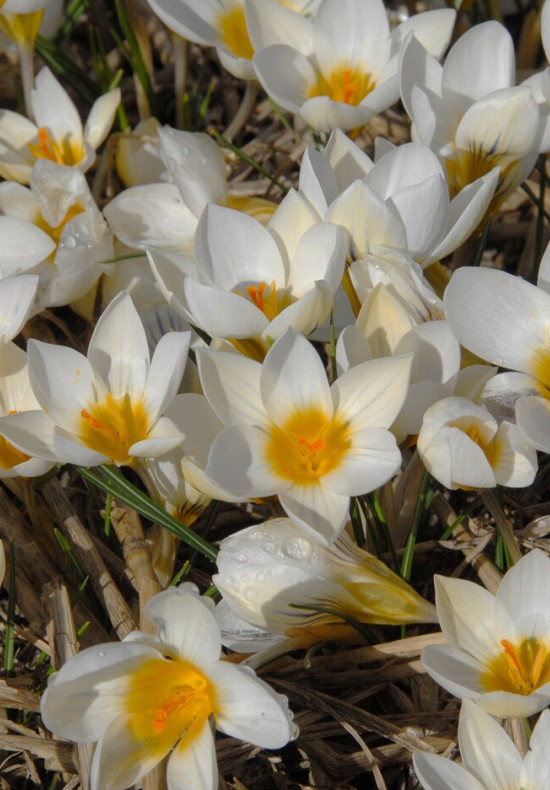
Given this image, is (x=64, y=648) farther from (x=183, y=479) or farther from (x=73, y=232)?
(x=73, y=232)

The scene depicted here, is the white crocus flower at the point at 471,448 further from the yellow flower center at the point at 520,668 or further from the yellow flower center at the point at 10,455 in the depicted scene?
the yellow flower center at the point at 10,455

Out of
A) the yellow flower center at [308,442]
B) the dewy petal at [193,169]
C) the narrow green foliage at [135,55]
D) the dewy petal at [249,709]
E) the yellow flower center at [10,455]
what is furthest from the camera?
the narrow green foliage at [135,55]

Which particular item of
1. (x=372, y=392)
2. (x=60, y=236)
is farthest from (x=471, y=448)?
(x=60, y=236)

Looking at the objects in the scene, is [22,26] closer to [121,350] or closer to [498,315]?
[121,350]

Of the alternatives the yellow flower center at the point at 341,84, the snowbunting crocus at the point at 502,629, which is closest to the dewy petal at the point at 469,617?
the snowbunting crocus at the point at 502,629

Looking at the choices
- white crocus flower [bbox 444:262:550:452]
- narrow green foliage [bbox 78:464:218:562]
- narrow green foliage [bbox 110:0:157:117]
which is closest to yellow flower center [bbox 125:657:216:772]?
narrow green foliage [bbox 78:464:218:562]

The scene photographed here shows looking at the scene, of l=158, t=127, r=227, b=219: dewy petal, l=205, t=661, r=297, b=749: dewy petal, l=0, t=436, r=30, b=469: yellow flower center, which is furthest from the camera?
l=158, t=127, r=227, b=219: dewy petal

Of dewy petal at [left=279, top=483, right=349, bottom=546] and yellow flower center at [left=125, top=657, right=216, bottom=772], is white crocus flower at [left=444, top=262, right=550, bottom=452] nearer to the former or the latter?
dewy petal at [left=279, top=483, right=349, bottom=546]
